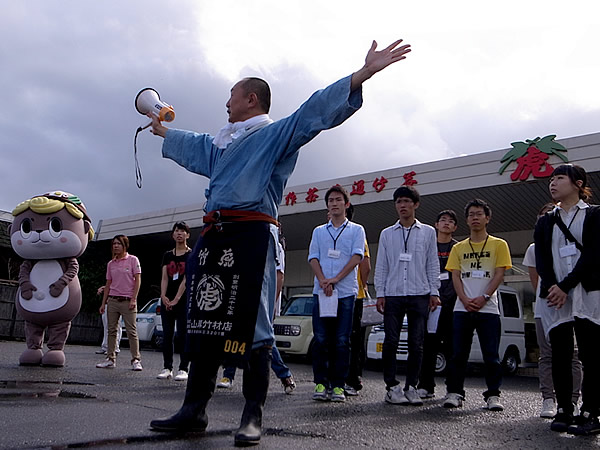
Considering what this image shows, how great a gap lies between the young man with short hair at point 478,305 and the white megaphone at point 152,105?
10.2ft

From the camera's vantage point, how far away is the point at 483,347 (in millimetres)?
5336

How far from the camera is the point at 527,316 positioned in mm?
15086

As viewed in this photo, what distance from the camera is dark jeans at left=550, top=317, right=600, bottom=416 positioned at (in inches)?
151

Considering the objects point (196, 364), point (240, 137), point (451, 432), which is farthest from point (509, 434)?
point (240, 137)

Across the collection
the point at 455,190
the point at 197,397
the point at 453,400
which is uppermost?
the point at 455,190

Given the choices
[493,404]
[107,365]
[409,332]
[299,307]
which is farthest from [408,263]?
[299,307]

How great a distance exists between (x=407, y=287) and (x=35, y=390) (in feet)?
10.3

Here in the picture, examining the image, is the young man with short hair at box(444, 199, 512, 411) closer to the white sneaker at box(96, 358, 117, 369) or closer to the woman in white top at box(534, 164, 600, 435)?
the woman in white top at box(534, 164, 600, 435)

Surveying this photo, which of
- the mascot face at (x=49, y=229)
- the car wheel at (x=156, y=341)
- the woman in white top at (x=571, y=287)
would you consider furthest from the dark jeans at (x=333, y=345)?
the car wheel at (x=156, y=341)

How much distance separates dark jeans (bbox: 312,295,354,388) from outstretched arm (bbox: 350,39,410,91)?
9.66ft

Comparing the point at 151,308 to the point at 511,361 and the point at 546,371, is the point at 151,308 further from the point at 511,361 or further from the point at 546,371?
the point at 546,371

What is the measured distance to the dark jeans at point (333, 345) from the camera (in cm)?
536

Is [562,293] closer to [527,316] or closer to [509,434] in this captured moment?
[509,434]

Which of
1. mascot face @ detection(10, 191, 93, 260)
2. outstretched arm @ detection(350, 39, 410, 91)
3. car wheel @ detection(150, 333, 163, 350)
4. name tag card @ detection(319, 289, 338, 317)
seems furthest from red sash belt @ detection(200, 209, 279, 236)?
car wheel @ detection(150, 333, 163, 350)
